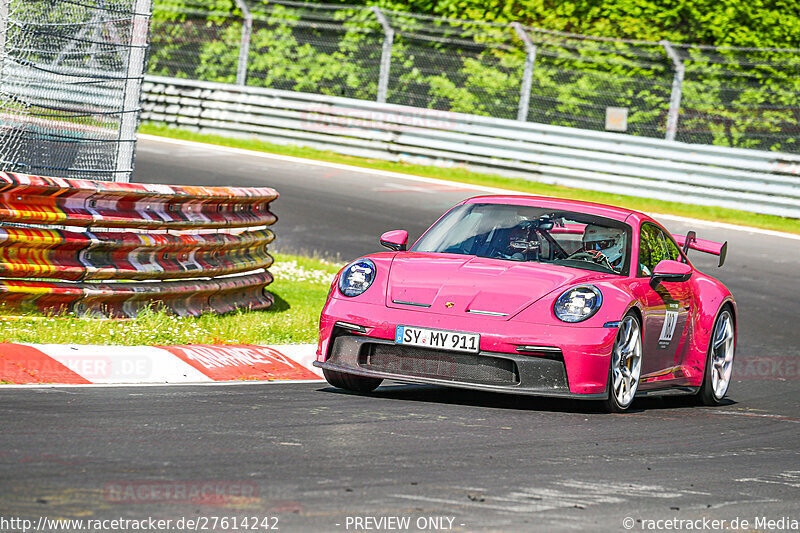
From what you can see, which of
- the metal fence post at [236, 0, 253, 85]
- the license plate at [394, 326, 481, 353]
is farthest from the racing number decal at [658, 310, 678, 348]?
the metal fence post at [236, 0, 253, 85]

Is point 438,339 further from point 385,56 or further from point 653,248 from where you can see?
point 385,56

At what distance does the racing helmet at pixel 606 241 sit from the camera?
808 centimetres

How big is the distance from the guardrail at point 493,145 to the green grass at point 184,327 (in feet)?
31.5

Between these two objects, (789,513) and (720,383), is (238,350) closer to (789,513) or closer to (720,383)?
(720,383)

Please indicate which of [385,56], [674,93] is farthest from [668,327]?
[385,56]

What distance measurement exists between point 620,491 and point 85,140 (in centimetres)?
577

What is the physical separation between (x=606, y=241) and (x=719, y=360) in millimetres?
1415

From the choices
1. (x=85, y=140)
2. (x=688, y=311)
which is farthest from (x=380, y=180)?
(x=688, y=311)

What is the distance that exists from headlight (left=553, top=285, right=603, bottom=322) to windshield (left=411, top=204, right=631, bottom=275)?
71cm

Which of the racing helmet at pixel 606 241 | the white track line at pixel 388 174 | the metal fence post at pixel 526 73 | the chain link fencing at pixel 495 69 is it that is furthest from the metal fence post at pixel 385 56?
the racing helmet at pixel 606 241

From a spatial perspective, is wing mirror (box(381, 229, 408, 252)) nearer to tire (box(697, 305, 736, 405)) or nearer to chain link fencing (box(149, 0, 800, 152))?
tire (box(697, 305, 736, 405))

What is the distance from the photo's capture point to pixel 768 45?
2316 cm

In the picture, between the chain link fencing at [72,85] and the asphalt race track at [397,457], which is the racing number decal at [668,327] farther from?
the chain link fencing at [72,85]

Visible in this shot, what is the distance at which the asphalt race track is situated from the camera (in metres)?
4.41
